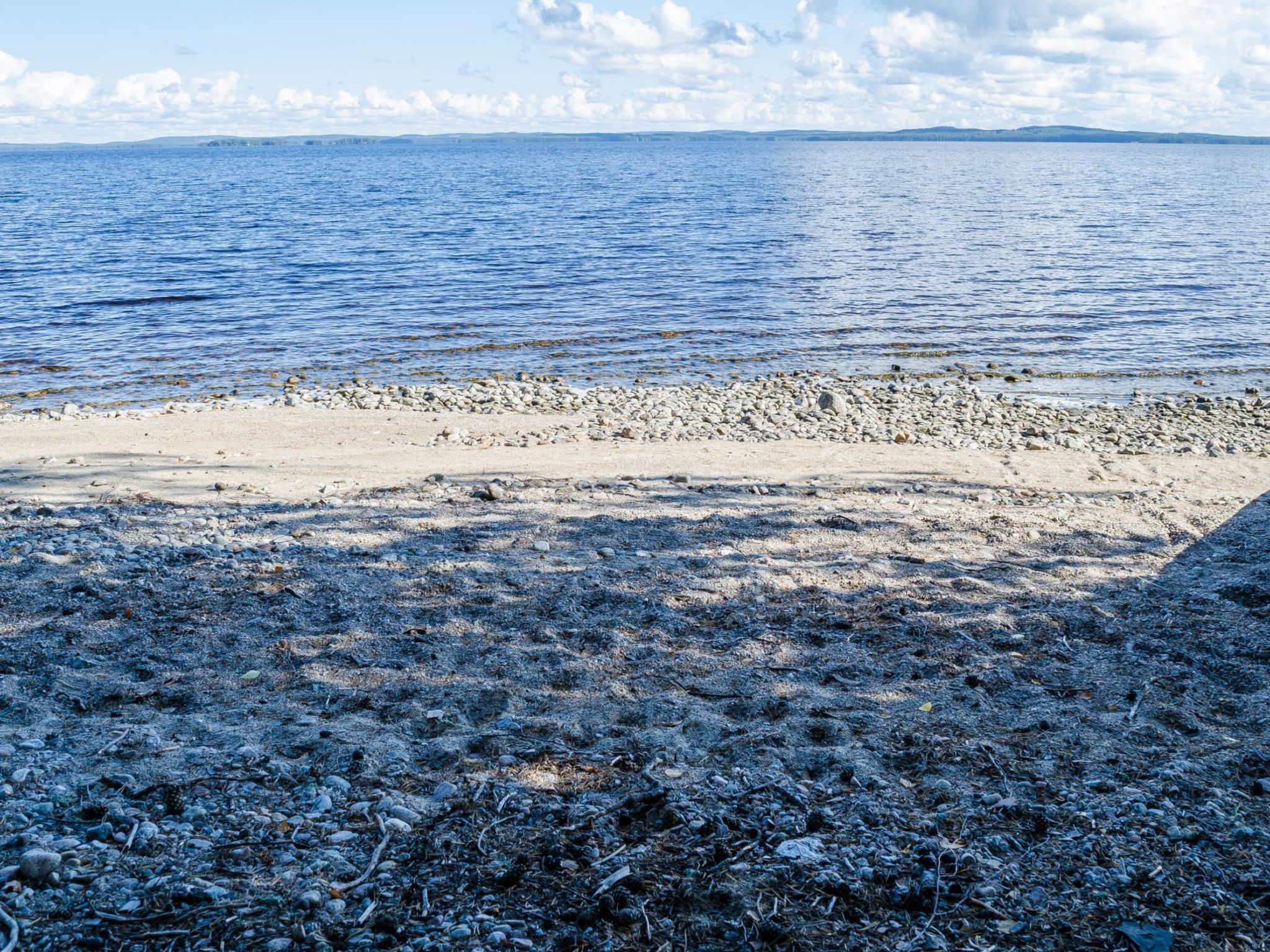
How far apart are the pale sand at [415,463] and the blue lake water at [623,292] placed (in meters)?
4.66

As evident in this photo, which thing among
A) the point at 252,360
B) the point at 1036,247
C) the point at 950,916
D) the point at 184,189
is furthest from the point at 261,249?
the point at 184,189

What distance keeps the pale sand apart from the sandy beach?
1.04 ft

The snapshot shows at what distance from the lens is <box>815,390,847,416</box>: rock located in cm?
1505

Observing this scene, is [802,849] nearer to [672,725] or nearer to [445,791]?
[672,725]

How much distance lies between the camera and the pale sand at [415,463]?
9.89 meters

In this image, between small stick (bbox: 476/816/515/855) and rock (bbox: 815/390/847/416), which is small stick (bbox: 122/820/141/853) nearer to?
small stick (bbox: 476/816/515/855)

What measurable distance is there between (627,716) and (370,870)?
175 cm

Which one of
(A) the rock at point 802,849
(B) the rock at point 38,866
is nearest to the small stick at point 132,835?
(B) the rock at point 38,866

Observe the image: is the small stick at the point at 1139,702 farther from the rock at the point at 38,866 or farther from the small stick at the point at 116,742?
the small stick at the point at 116,742

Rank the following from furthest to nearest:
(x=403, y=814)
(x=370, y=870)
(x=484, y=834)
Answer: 1. (x=403, y=814)
2. (x=484, y=834)
3. (x=370, y=870)

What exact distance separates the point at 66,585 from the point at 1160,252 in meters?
38.9

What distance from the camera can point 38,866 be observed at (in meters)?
3.38

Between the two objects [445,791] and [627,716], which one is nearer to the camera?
[445,791]

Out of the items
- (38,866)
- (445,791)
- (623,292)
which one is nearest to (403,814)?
(445,791)
